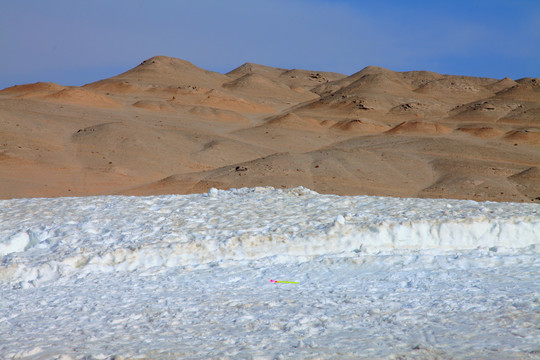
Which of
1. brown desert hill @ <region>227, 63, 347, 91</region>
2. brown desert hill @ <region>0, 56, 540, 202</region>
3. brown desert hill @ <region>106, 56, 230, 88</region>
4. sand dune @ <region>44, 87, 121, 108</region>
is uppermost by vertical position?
brown desert hill @ <region>227, 63, 347, 91</region>

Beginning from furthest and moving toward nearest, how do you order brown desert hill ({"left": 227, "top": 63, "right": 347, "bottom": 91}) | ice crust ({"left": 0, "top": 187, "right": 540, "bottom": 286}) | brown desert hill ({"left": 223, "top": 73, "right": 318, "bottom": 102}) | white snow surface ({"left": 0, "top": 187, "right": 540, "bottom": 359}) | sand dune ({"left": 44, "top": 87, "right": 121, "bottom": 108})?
brown desert hill ({"left": 227, "top": 63, "right": 347, "bottom": 91}), brown desert hill ({"left": 223, "top": 73, "right": 318, "bottom": 102}), sand dune ({"left": 44, "top": 87, "right": 121, "bottom": 108}), ice crust ({"left": 0, "top": 187, "right": 540, "bottom": 286}), white snow surface ({"left": 0, "top": 187, "right": 540, "bottom": 359})

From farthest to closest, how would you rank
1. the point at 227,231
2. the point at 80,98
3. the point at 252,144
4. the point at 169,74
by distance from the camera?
the point at 169,74, the point at 80,98, the point at 252,144, the point at 227,231

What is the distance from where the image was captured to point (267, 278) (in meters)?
5.76

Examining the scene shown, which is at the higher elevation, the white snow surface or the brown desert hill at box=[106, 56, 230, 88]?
the brown desert hill at box=[106, 56, 230, 88]

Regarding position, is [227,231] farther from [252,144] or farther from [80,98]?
[80,98]

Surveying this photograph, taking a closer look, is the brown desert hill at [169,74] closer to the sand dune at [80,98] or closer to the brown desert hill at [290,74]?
the sand dune at [80,98]

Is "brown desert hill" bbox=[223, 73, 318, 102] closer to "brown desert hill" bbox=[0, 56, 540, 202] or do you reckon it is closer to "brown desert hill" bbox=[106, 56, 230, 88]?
"brown desert hill" bbox=[106, 56, 230, 88]

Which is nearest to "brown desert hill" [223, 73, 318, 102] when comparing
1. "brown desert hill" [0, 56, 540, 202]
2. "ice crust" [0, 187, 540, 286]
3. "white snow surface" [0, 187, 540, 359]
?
"brown desert hill" [0, 56, 540, 202]

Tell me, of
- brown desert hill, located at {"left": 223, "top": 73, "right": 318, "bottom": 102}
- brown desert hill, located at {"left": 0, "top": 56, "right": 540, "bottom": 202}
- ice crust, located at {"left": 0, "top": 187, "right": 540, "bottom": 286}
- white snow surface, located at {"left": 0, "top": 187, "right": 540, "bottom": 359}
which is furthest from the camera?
brown desert hill, located at {"left": 223, "top": 73, "right": 318, "bottom": 102}

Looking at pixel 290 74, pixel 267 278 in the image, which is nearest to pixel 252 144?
pixel 267 278

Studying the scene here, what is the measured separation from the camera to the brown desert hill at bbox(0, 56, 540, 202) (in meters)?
19.7

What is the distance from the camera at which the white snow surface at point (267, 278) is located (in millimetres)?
3939

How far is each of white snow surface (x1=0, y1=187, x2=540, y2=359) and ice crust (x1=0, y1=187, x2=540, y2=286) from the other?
0.07 ft

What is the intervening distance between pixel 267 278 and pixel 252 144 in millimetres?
23508
